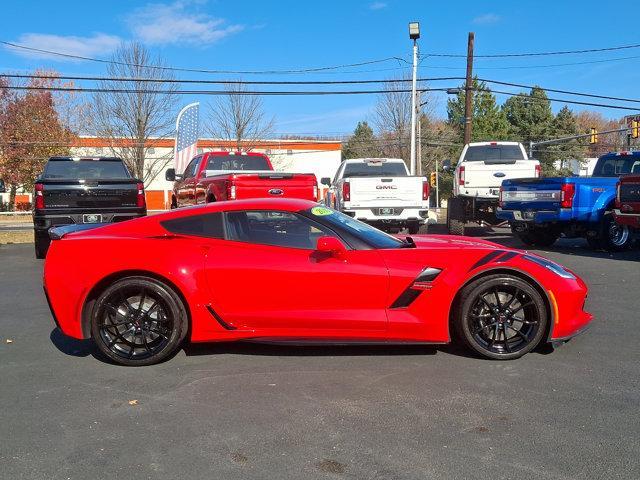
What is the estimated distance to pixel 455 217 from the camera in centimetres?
1461

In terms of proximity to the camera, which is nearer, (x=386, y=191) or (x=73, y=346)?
(x=73, y=346)

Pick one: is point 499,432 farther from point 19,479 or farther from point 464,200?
point 464,200

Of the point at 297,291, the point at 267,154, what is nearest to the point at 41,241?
the point at 297,291

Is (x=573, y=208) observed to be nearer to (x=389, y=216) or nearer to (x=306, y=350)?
(x=389, y=216)

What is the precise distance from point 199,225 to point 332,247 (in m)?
1.18

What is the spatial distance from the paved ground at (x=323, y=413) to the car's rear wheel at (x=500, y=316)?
0.44ft

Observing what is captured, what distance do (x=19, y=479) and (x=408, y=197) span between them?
10.5 meters

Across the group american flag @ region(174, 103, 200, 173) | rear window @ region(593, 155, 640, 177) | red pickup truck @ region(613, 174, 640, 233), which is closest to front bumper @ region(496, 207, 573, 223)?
red pickup truck @ region(613, 174, 640, 233)

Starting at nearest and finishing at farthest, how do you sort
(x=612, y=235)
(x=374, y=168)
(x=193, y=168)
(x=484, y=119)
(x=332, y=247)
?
(x=332, y=247) → (x=612, y=235) → (x=193, y=168) → (x=374, y=168) → (x=484, y=119)

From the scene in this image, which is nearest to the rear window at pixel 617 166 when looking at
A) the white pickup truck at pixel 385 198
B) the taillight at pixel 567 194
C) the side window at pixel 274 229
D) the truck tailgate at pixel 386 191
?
the taillight at pixel 567 194

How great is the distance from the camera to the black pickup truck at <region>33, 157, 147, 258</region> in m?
10.2

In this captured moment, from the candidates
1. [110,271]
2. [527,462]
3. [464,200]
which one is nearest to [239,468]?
[527,462]

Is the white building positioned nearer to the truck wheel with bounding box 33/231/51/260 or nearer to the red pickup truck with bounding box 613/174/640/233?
the truck wheel with bounding box 33/231/51/260

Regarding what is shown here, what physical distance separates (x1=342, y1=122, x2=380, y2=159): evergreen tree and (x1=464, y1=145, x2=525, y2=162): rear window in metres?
36.0
